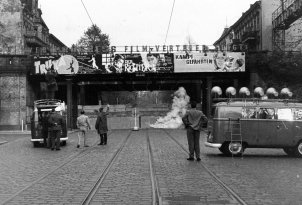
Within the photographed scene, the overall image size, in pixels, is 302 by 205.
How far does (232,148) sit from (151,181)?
716cm

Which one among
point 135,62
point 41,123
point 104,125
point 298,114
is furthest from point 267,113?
point 135,62

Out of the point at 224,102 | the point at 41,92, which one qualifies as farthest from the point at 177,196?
the point at 41,92

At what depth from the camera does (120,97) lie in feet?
366

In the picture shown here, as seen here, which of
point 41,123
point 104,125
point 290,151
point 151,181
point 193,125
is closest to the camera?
point 151,181

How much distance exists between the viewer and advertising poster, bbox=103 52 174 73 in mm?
42031

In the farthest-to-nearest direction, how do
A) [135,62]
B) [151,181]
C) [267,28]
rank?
[267,28], [135,62], [151,181]

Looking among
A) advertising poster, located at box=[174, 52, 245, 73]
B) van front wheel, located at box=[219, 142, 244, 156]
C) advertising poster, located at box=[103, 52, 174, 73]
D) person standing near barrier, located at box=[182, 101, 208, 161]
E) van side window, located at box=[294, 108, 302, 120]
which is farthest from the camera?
advertising poster, located at box=[174, 52, 245, 73]

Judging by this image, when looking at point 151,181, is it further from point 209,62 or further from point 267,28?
point 267,28

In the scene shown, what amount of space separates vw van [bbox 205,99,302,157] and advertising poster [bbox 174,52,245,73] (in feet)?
83.1

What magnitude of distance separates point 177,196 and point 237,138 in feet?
29.2

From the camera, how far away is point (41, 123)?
23062 mm

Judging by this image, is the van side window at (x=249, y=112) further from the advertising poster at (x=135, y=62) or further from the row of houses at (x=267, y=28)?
the row of houses at (x=267, y=28)

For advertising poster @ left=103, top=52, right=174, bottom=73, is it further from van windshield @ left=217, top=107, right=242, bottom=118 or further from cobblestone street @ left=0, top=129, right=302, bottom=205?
cobblestone street @ left=0, top=129, right=302, bottom=205

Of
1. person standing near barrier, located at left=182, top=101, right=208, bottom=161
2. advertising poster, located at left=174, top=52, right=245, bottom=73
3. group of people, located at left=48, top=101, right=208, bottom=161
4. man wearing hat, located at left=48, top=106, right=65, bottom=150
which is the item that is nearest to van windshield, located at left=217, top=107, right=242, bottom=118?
group of people, located at left=48, top=101, right=208, bottom=161
